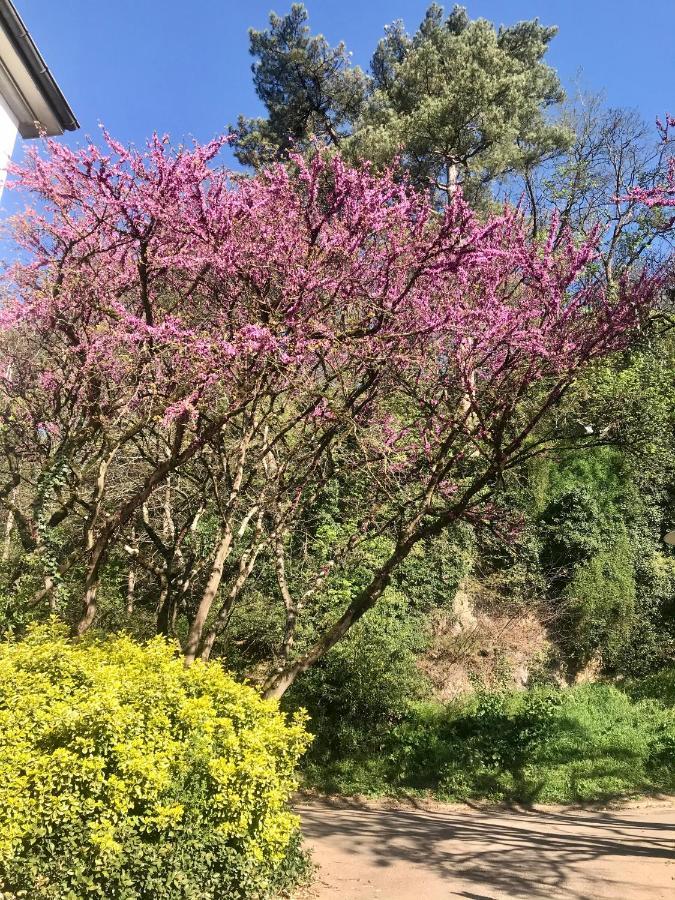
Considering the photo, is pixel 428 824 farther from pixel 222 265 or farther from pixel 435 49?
pixel 435 49

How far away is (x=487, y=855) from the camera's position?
18.7 feet

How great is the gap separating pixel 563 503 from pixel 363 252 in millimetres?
10339

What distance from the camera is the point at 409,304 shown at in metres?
5.25

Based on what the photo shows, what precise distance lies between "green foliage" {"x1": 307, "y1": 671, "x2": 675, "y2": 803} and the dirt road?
92cm

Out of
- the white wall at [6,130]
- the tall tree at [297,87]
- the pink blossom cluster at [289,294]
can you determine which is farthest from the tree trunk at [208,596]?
the tall tree at [297,87]

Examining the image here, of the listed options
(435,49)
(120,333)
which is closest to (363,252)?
(120,333)

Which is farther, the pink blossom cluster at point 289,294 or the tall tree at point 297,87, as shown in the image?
the tall tree at point 297,87

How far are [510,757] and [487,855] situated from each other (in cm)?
436

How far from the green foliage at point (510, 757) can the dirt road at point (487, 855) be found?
0.92 m

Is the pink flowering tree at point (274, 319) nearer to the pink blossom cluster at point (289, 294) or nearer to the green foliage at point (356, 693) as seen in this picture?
the pink blossom cluster at point (289, 294)

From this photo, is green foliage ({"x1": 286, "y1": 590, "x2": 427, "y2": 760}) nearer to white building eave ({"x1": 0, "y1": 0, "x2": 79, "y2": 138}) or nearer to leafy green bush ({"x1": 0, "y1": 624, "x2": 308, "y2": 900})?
leafy green bush ({"x1": 0, "y1": 624, "x2": 308, "y2": 900})

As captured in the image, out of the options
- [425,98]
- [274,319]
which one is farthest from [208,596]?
[425,98]

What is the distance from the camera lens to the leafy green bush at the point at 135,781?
3.10 m

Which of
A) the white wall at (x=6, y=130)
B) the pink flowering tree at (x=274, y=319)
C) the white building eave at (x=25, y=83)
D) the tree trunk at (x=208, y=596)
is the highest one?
the white building eave at (x=25, y=83)
